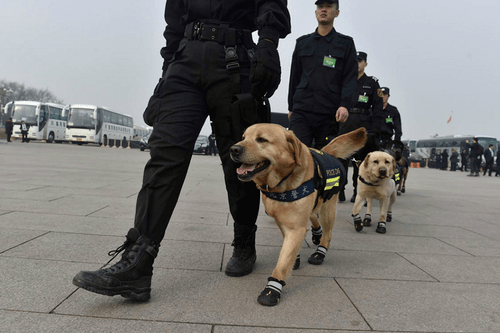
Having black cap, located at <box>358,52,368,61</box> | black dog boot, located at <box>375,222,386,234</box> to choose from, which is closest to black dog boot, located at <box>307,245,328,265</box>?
black dog boot, located at <box>375,222,386,234</box>

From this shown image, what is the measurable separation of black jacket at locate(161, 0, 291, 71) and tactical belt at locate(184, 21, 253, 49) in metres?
0.06

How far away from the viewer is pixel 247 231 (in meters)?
2.62

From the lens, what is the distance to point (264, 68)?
7.27 feet

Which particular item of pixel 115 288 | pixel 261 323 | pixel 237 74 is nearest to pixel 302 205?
pixel 261 323

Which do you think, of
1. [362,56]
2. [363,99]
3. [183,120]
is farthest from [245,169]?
[362,56]

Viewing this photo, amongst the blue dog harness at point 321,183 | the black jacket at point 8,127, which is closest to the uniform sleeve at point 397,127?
the blue dog harness at point 321,183

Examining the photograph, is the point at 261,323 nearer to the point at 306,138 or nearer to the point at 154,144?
the point at 154,144

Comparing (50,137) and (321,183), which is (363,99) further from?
(50,137)

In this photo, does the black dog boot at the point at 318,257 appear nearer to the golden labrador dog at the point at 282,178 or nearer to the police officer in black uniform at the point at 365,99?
the golden labrador dog at the point at 282,178

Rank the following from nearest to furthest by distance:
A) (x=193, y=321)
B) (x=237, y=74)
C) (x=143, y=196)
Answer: (x=193, y=321) → (x=143, y=196) → (x=237, y=74)

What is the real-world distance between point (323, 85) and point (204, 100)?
2.42m

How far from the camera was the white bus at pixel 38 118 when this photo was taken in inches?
1185

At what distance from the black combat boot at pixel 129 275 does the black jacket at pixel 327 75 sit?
9.56 feet

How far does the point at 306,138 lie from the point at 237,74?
7.52 feet
